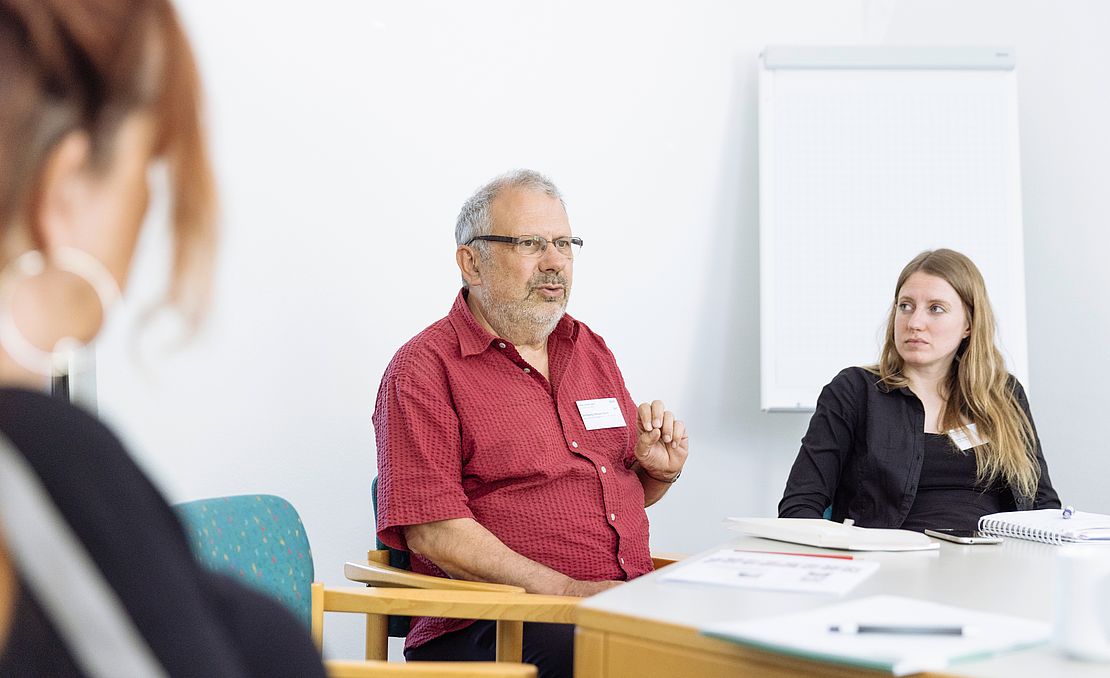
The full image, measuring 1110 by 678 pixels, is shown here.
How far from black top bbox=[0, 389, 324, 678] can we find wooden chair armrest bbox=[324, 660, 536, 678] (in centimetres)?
70

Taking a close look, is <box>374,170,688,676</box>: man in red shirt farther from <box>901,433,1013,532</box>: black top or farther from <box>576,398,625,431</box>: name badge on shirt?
<box>901,433,1013,532</box>: black top

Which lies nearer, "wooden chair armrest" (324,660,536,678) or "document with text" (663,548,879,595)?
"wooden chair armrest" (324,660,536,678)

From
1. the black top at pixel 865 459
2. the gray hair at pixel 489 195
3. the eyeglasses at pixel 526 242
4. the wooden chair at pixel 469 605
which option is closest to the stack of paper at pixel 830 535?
the wooden chair at pixel 469 605

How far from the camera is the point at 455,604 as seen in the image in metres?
1.72

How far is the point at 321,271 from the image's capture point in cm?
309

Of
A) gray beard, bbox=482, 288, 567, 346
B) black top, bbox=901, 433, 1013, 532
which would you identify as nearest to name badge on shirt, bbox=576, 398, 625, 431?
gray beard, bbox=482, 288, 567, 346

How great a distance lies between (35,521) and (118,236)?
0.47 ft

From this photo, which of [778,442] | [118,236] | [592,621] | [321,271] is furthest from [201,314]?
[778,442]

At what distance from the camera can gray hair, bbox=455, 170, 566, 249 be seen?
8.28 ft

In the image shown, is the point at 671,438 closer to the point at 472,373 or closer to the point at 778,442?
the point at 472,373

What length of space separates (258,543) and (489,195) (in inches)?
42.5

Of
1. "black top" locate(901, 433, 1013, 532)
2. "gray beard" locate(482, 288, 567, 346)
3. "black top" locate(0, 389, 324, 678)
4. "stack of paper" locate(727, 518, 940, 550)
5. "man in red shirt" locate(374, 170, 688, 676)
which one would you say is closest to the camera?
"black top" locate(0, 389, 324, 678)

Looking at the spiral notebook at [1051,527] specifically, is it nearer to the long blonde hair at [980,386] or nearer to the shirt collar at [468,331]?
the long blonde hair at [980,386]

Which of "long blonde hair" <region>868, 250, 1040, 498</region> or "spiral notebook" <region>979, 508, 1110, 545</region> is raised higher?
"long blonde hair" <region>868, 250, 1040, 498</region>
